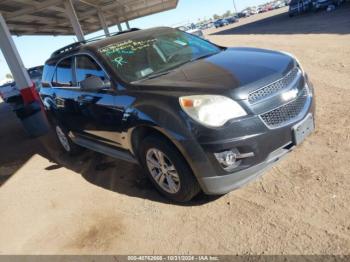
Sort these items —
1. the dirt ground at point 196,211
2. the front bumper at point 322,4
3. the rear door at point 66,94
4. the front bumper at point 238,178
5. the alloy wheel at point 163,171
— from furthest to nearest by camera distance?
the front bumper at point 322,4, the rear door at point 66,94, the alloy wheel at point 163,171, the front bumper at point 238,178, the dirt ground at point 196,211

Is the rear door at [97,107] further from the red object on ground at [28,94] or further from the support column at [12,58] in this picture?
the support column at [12,58]

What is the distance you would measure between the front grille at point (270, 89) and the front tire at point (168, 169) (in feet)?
2.94

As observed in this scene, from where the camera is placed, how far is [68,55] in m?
5.41

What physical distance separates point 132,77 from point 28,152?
16.5 feet

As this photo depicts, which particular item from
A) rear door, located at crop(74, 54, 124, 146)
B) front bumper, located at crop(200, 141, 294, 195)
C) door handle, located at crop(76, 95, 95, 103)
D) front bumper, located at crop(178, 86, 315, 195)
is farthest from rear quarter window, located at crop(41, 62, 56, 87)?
front bumper, located at crop(200, 141, 294, 195)

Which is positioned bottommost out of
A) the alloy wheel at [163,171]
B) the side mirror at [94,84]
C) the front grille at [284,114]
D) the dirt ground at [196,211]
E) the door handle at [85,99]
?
the dirt ground at [196,211]

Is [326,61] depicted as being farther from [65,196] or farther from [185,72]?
[65,196]

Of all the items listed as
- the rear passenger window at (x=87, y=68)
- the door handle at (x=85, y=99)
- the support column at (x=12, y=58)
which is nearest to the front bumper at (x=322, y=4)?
the support column at (x=12, y=58)

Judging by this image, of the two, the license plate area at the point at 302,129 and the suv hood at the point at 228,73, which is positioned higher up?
the suv hood at the point at 228,73

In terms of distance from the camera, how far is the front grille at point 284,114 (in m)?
3.27

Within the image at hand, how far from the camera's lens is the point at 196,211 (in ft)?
12.2

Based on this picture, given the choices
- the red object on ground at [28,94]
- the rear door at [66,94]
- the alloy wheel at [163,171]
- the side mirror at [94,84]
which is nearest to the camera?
the alloy wheel at [163,171]

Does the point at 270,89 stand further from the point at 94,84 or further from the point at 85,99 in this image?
the point at 85,99

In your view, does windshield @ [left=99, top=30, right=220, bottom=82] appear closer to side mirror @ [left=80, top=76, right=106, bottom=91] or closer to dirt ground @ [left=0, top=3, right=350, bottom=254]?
side mirror @ [left=80, top=76, right=106, bottom=91]
